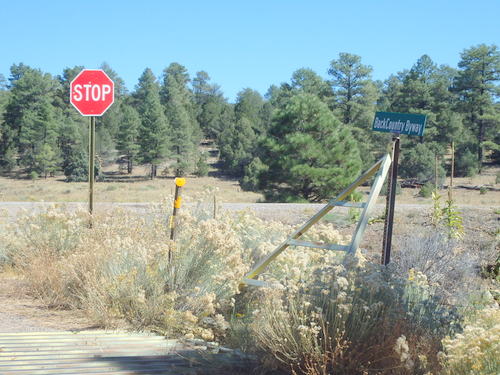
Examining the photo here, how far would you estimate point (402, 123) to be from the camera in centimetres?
621

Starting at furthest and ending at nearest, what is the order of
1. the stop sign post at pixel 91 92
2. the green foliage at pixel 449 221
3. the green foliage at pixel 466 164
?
the green foliage at pixel 466 164
the green foliage at pixel 449 221
the stop sign post at pixel 91 92

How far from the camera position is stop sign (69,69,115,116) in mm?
8883

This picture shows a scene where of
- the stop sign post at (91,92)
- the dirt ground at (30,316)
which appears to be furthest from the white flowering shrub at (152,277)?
the stop sign post at (91,92)

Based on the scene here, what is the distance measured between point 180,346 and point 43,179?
Result: 5826 centimetres

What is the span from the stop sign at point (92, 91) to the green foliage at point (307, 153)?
70.4 ft

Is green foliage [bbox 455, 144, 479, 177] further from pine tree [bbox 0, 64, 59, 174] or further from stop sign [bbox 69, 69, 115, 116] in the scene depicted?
stop sign [bbox 69, 69, 115, 116]

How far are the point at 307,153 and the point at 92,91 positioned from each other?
22.5m

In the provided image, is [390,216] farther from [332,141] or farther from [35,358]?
[332,141]

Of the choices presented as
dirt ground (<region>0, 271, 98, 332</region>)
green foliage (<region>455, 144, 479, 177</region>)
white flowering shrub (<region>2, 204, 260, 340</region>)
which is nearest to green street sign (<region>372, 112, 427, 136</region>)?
white flowering shrub (<region>2, 204, 260, 340</region>)

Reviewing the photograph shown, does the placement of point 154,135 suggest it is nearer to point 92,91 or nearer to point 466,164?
point 466,164

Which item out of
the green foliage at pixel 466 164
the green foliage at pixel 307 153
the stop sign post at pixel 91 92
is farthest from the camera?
the green foliage at pixel 466 164

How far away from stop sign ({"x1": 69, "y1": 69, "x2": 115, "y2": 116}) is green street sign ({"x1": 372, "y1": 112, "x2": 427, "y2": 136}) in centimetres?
439

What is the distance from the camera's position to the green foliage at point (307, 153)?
30641 mm

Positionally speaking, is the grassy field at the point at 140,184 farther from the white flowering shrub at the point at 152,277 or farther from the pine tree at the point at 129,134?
the white flowering shrub at the point at 152,277
